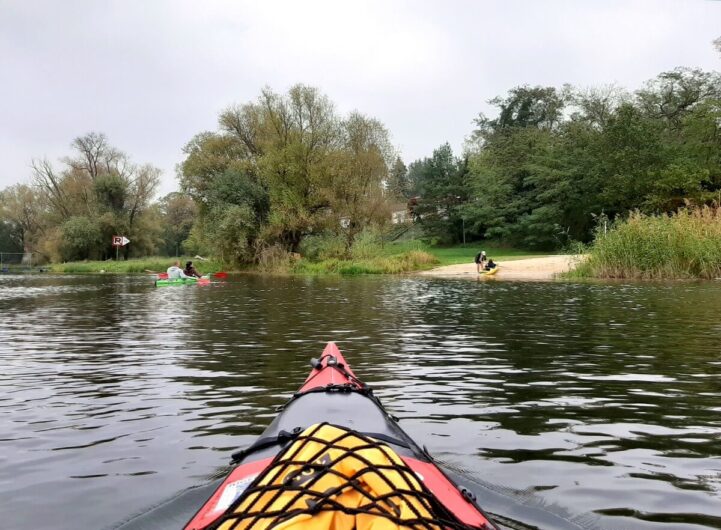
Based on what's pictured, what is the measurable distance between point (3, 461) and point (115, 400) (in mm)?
1568

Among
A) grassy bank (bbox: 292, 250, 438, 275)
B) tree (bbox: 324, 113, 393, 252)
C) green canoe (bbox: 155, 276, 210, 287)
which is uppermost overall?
tree (bbox: 324, 113, 393, 252)

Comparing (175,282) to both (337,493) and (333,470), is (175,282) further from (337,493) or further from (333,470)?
(337,493)

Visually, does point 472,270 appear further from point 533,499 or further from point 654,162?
point 533,499

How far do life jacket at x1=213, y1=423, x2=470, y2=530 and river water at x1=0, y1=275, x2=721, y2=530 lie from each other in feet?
4.72

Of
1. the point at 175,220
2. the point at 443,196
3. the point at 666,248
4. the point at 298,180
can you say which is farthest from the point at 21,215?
the point at 666,248

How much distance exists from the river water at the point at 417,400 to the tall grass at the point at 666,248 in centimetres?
712

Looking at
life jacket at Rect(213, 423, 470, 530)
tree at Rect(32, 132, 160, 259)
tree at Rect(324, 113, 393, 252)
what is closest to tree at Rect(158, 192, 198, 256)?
tree at Rect(32, 132, 160, 259)

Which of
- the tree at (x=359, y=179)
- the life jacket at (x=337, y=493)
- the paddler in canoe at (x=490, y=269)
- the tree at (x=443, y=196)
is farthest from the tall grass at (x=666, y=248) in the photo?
the tree at (x=443, y=196)

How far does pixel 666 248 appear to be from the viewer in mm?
17938

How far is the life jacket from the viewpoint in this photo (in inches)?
68.1

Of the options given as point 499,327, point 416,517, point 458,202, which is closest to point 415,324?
point 499,327

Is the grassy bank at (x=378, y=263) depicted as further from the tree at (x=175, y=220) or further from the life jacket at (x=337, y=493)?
the tree at (x=175, y=220)

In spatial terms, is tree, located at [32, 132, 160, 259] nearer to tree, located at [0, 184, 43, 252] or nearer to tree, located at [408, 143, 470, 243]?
tree, located at [0, 184, 43, 252]

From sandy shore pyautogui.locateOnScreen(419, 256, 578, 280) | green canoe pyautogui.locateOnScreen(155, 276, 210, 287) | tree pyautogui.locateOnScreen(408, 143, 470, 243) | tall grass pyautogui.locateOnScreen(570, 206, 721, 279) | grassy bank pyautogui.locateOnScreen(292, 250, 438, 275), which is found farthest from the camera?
tree pyautogui.locateOnScreen(408, 143, 470, 243)
